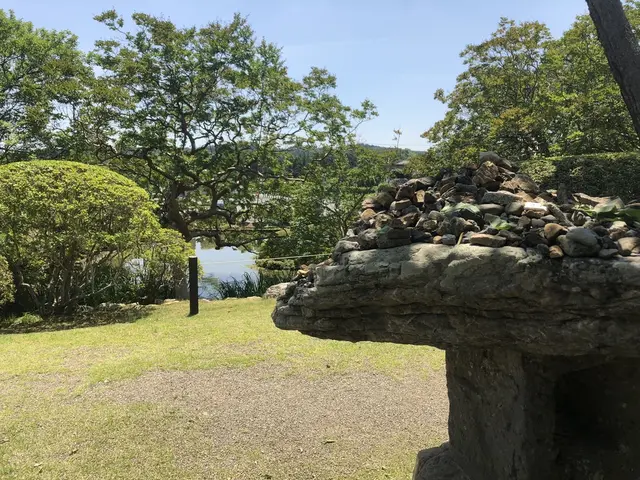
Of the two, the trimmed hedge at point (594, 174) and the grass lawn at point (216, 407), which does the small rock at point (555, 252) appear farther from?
the grass lawn at point (216, 407)

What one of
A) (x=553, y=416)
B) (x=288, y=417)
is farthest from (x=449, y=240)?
(x=288, y=417)

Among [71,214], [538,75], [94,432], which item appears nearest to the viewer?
[94,432]

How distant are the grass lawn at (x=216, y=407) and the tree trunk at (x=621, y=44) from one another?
3.38 m

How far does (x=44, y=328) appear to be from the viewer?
9.69m

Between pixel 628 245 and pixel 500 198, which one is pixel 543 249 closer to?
pixel 628 245

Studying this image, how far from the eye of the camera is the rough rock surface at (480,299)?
6.48ft

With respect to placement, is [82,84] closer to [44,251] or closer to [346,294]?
[44,251]

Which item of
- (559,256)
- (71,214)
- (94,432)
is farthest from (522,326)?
(71,214)

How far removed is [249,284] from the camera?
13594 millimetres

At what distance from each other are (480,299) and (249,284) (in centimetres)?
1178

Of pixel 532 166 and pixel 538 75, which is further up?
pixel 538 75

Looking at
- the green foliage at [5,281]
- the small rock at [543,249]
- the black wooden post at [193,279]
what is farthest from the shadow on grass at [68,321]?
the small rock at [543,249]

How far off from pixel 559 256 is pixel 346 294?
993 mm

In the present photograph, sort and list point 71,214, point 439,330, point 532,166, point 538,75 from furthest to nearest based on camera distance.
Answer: point 538,75 → point 71,214 → point 532,166 → point 439,330
